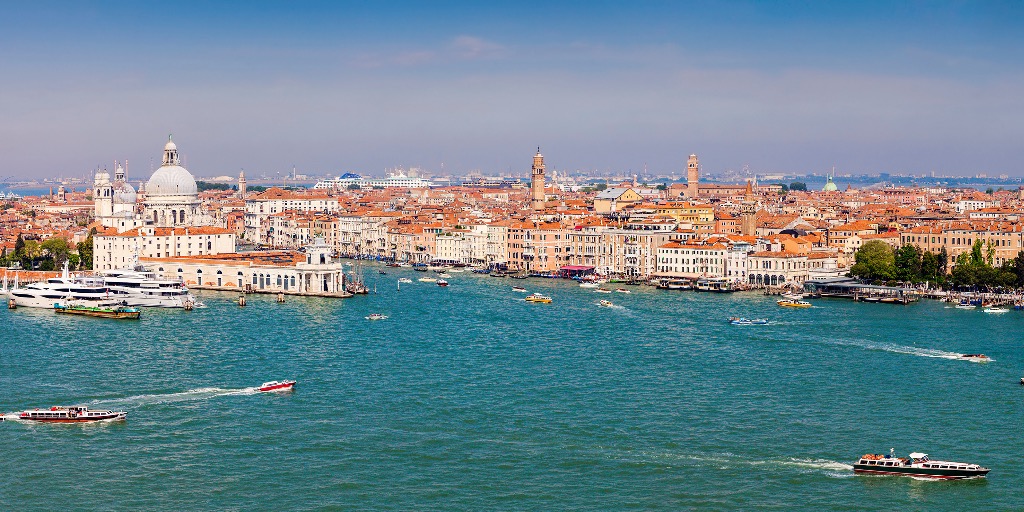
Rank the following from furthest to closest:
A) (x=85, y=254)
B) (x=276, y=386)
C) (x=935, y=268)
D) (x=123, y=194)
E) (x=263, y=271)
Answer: (x=123, y=194) → (x=85, y=254) → (x=935, y=268) → (x=263, y=271) → (x=276, y=386)

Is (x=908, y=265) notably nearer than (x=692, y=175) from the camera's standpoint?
Yes

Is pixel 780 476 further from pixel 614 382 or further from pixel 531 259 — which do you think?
pixel 531 259

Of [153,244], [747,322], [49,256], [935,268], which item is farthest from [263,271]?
[935,268]

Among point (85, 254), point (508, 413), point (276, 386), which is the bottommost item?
point (508, 413)

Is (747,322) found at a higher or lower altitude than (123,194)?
lower

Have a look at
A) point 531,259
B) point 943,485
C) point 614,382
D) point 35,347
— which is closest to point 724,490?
point 943,485

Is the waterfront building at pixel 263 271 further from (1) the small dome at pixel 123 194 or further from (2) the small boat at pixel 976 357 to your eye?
(2) the small boat at pixel 976 357

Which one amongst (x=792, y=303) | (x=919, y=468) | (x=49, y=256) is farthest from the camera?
(x=49, y=256)

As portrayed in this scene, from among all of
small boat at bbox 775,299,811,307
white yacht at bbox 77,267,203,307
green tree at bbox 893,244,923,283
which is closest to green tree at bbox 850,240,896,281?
green tree at bbox 893,244,923,283

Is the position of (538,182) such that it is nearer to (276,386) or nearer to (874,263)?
(874,263)
